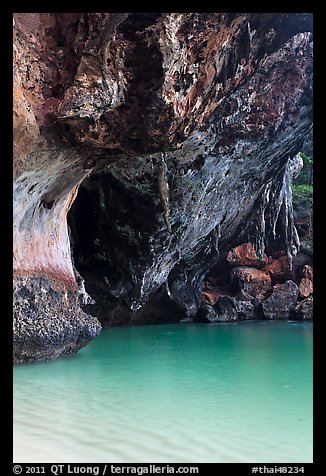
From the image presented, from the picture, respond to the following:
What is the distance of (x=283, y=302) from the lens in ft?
53.0

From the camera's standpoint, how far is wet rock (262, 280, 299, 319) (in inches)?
634

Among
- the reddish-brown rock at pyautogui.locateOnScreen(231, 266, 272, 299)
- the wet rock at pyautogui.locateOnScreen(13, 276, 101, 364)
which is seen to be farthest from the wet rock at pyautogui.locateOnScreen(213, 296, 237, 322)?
the wet rock at pyautogui.locateOnScreen(13, 276, 101, 364)

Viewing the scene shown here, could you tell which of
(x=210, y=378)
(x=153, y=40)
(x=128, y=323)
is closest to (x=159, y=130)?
(x=153, y=40)

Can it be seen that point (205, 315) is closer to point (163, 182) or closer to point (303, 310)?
point (303, 310)

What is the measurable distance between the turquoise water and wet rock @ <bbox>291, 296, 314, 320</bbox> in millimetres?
7864

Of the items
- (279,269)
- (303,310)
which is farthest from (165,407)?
(279,269)

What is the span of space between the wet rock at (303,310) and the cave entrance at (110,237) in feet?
19.4

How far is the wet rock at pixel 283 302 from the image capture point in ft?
52.8

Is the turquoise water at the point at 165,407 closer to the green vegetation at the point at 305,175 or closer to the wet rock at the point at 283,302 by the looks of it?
the wet rock at the point at 283,302

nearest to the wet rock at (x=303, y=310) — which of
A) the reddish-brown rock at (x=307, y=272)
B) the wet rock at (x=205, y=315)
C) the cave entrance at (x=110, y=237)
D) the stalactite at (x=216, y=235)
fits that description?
the reddish-brown rock at (x=307, y=272)

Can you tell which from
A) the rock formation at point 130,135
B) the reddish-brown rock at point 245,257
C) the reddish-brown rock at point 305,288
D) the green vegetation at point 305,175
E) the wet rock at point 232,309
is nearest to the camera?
the rock formation at point 130,135

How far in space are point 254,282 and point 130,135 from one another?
11.5 metres

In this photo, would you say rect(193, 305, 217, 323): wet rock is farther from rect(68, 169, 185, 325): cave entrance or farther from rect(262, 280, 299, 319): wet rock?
rect(68, 169, 185, 325): cave entrance
